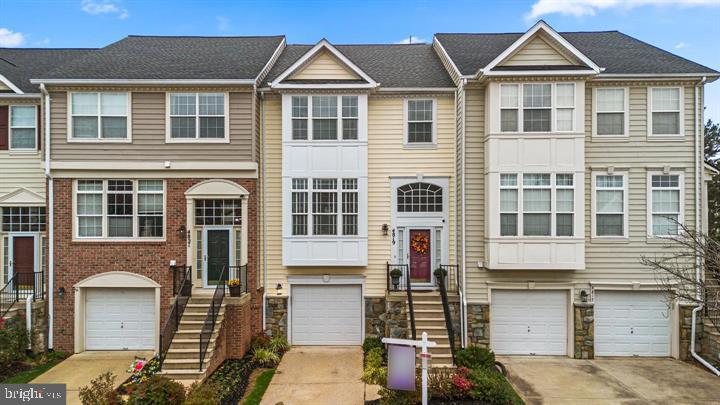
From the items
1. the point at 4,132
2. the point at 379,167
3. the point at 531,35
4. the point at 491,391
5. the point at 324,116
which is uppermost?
the point at 531,35

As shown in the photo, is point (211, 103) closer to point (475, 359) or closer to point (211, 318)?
point (211, 318)

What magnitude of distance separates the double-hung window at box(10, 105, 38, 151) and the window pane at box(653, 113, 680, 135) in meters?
18.5

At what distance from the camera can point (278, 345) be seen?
11805 mm

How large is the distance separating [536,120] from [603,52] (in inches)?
172

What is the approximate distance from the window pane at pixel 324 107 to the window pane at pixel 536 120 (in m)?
5.49

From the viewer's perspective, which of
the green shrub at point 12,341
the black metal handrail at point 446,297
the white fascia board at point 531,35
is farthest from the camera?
the white fascia board at point 531,35

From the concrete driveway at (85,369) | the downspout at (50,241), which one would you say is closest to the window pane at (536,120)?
the concrete driveway at (85,369)

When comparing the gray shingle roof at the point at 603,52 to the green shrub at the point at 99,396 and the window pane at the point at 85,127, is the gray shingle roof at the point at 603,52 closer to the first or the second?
the window pane at the point at 85,127

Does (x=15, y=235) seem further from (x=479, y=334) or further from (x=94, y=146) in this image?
(x=479, y=334)

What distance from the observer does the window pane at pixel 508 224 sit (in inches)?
452

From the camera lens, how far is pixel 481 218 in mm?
11953

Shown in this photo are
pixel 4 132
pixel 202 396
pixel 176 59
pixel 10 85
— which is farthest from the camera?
pixel 176 59

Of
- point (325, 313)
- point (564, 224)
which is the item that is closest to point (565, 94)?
point (564, 224)

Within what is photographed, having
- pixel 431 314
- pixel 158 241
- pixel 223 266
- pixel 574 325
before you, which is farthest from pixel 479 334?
pixel 158 241
